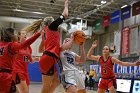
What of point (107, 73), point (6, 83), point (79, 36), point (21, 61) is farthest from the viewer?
point (107, 73)

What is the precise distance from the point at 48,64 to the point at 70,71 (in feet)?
1.31

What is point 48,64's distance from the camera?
4691 mm

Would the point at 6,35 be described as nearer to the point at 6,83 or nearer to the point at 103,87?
the point at 6,83

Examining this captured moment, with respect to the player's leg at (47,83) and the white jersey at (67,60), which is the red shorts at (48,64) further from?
the white jersey at (67,60)

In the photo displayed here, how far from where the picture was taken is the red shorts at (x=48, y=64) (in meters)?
4.68

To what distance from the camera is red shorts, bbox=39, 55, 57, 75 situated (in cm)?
468

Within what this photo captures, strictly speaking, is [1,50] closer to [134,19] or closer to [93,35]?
[134,19]

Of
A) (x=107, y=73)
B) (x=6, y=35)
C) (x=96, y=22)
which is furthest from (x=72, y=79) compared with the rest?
(x=96, y=22)

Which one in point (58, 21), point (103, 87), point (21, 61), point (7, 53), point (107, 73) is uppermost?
point (58, 21)

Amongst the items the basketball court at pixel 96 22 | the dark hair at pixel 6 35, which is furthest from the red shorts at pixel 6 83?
the basketball court at pixel 96 22

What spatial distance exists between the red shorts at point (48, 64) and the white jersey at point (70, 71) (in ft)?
0.68

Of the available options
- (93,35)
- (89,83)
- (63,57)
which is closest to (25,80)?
(63,57)

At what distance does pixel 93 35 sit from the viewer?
91.8 feet

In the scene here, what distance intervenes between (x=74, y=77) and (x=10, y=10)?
790 inches
